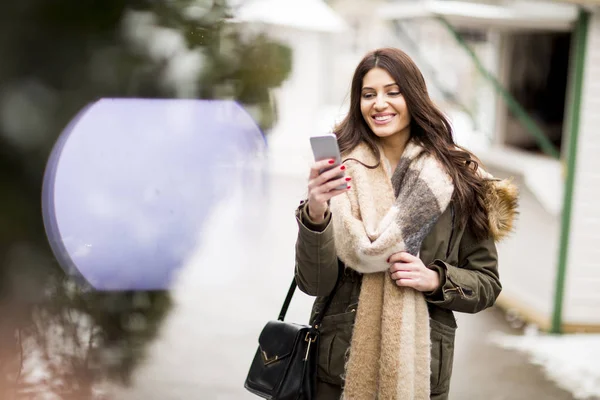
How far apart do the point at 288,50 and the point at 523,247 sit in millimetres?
3044

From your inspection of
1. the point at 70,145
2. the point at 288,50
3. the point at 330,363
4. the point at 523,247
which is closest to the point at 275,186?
the point at 523,247


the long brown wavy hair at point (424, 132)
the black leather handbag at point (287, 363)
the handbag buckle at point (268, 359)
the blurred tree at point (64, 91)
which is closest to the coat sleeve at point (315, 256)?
the black leather handbag at point (287, 363)

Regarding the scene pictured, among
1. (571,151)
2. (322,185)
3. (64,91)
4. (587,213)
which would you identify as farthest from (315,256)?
(587,213)

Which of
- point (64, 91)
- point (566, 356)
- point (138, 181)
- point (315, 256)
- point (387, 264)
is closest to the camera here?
point (315, 256)

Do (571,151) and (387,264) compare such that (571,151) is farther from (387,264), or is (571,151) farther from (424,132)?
(387,264)

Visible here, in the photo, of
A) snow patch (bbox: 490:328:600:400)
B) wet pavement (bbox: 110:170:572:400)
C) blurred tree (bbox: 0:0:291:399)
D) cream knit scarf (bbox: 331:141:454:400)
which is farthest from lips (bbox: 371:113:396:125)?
snow patch (bbox: 490:328:600:400)

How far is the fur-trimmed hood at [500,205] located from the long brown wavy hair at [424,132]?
18 millimetres

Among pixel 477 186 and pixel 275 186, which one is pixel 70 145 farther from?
pixel 275 186

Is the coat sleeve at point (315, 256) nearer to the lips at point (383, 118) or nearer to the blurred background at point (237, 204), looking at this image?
the lips at point (383, 118)

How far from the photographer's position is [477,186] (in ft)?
6.38

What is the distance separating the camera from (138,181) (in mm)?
3906

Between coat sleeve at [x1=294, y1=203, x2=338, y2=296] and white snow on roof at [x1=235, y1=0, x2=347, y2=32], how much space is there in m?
2.22

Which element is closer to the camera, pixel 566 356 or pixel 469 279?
pixel 469 279

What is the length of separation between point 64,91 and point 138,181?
0.70 metres
